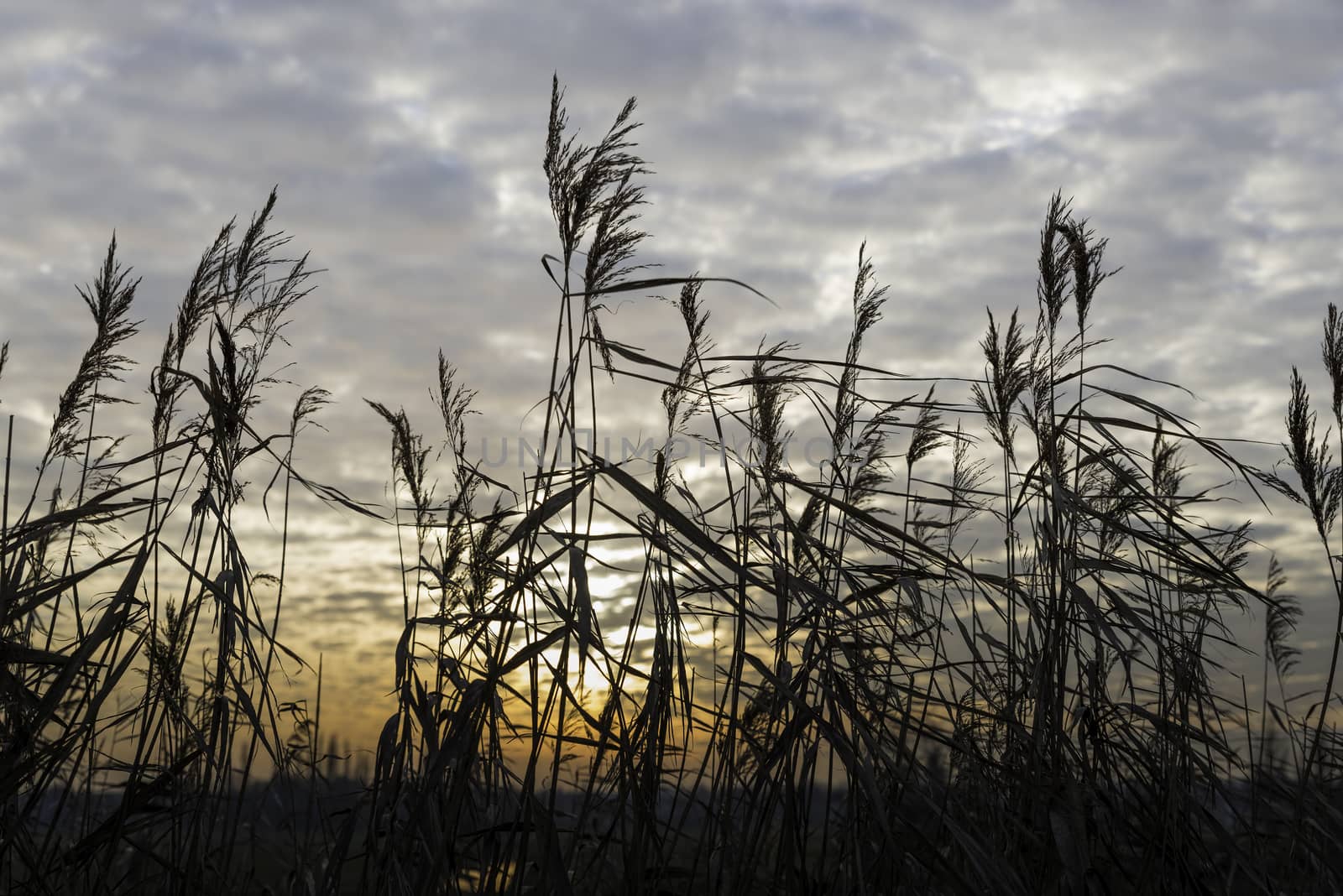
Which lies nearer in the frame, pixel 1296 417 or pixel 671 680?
pixel 671 680

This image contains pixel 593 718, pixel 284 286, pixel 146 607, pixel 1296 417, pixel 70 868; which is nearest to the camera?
pixel 593 718

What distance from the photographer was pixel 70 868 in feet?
7.21

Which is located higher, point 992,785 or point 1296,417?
point 1296,417

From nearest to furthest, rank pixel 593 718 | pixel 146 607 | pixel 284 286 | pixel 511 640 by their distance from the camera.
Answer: pixel 593 718, pixel 511 640, pixel 146 607, pixel 284 286

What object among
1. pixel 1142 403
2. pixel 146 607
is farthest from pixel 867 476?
pixel 146 607

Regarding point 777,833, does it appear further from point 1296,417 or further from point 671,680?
point 1296,417

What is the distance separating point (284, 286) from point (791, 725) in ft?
6.49

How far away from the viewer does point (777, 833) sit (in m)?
2.22

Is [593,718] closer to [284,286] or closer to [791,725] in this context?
[791,725]

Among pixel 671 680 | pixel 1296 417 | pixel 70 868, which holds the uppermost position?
pixel 1296 417

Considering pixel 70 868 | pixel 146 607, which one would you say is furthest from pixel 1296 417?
pixel 70 868

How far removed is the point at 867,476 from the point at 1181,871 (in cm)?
152

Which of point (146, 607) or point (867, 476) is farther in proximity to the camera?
point (867, 476)

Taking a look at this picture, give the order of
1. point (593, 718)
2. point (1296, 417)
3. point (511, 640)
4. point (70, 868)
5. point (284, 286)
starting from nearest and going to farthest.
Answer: point (593, 718), point (511, 640), point (70, 868), point (284, 286), point (1296, 417)
